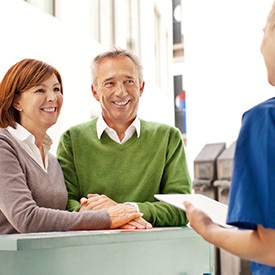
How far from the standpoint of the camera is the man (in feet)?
5.71

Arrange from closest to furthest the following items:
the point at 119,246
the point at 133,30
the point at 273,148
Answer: the point at 273,148 → the point at 119,246 → the point at 133,30

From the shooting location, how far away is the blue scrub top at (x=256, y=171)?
31.5 inches

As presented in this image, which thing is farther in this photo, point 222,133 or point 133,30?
point 222,133

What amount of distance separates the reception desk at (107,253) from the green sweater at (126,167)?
14 cm

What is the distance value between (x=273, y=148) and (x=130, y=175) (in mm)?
977

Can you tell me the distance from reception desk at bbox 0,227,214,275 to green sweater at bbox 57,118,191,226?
0.14 metres

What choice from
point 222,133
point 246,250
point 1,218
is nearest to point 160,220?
point 1,218

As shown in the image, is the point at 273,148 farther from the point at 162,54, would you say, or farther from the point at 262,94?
the point at 162,54

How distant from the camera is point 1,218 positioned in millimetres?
1497

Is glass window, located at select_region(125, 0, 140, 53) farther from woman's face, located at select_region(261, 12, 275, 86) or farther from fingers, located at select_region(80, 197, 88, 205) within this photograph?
woman's face, located at select_region(261, 12, 275, 86)

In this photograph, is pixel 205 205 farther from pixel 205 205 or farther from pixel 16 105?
pixel 16 105

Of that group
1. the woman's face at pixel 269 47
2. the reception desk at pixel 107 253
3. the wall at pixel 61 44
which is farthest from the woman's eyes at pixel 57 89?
the wall at pixel 61 44

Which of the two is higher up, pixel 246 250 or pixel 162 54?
pixel 162 54

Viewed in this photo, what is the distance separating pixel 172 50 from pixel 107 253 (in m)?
4.48
